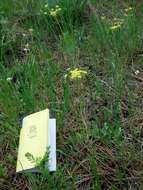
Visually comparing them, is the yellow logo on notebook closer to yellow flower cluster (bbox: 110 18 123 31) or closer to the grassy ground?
the grassy ground

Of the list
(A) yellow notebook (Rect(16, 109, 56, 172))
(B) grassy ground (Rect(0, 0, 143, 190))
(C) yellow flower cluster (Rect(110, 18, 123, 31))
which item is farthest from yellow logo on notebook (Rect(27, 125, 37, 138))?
(C) yellow flower cluster (Rect(110, 18, 123, 31))

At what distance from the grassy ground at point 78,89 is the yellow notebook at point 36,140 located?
0.05 metres

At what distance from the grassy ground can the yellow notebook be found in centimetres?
5

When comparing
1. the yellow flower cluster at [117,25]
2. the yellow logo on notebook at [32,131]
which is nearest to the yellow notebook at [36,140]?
the yellow logo on notebook at [32,131]

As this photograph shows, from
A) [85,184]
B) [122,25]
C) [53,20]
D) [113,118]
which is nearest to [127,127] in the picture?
[113,118]

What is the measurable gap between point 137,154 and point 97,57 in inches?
31.9

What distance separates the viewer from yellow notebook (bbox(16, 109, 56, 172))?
1486 mm

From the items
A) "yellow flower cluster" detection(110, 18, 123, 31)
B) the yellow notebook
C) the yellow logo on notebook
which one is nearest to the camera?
the yellow notebook

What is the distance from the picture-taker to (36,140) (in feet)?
5.12

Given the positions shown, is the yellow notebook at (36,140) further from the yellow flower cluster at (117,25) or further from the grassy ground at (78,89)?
the yellow flower cluster at (117,25)

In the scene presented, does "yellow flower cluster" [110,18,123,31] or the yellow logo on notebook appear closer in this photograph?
the yellow logo on notebook

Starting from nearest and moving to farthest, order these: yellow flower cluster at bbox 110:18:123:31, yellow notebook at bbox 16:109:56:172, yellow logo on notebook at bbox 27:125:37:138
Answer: yellow notebook at bbox 16:109:56:172 → yellow logo on notebook at bbox 27:125:37:138 → yellow flower cluster at bbox 110:18:123:31

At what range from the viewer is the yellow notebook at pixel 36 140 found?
58.5 inches

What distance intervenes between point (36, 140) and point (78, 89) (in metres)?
0.48
